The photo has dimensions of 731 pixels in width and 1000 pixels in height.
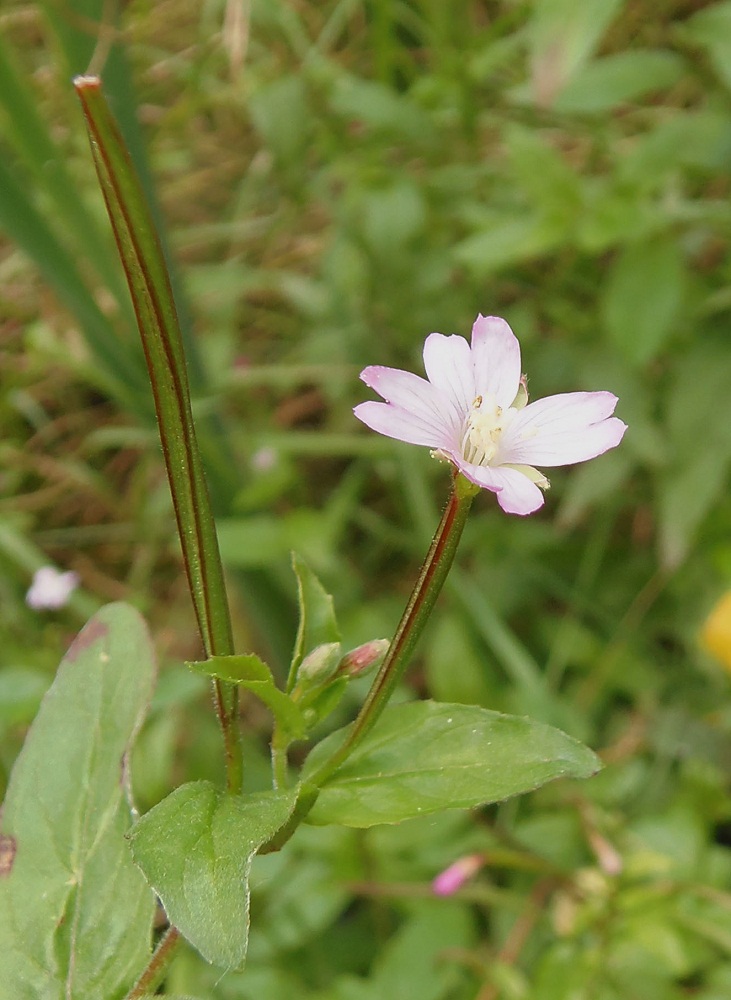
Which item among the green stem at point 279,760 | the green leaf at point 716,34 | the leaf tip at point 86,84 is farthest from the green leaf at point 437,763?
the green leaf at point 716,34

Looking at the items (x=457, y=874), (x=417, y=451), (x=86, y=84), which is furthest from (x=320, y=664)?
(x=417, y=451)

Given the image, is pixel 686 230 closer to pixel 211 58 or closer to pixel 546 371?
pixel 546 371

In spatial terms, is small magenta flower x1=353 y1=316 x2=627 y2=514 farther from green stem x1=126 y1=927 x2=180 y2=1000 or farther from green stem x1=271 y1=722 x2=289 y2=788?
green stem x1=126 y1=927 x2=180 y2=1000

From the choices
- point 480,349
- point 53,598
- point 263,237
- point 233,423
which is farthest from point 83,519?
point 480,349

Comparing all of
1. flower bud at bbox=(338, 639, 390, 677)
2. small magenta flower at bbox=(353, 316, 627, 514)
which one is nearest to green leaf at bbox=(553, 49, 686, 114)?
small magenta flower at bbox=(353, 316, 627, 514)

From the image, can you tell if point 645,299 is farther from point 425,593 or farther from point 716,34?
point 425,593
